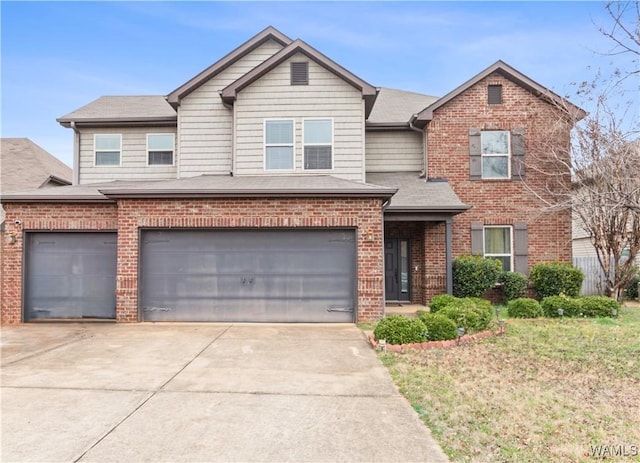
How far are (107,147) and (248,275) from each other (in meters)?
7.59

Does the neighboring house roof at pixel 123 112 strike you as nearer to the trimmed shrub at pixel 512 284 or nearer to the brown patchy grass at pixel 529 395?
the brown patchy grass at pixel 529 395

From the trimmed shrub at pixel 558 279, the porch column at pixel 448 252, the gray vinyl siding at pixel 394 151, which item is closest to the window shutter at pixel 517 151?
the gray vinyl siding at pixel 394 151

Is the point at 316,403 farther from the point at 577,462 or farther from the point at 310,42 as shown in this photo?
the point at 310,42

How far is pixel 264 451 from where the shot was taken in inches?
137

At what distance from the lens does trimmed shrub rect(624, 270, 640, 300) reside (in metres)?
14.2

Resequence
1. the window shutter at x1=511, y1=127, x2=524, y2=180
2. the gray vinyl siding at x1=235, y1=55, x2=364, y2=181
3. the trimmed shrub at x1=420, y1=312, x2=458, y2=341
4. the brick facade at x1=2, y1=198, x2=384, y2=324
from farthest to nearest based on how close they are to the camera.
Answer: the window shutter at x1=511, y1=127, x2=524, y2=180 → the gray vinyl siding at x1=235, y1=55, x2=364, y2=181 → the brick facade at x1=2, y1=198, x2=384, y2=324 → the trimmed shrub at x1=420, y1=312, x2=458, y2=341

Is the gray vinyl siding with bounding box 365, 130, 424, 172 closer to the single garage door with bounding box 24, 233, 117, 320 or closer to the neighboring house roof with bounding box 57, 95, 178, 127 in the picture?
the neighboring house roof with bounding box 57, 95, 178, 127

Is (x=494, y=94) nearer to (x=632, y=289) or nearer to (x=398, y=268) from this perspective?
(x=398, y=268)

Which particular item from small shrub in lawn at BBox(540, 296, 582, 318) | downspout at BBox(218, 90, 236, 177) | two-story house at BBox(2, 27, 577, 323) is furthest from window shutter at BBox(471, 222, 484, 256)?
downspout at BBox(218, 90, 236, 177)

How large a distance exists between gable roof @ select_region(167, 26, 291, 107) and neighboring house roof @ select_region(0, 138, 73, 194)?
7.03m

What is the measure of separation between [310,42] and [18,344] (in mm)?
9801

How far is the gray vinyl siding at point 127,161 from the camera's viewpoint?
1357 centimetres

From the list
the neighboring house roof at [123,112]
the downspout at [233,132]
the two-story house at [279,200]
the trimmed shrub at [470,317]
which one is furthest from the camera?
the neighboring house roof at [123,112]

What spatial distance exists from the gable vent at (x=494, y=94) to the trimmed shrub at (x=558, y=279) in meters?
5.20
